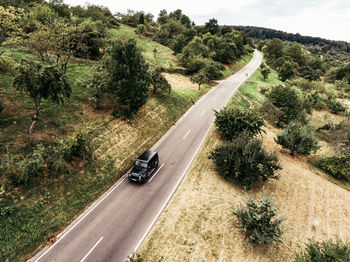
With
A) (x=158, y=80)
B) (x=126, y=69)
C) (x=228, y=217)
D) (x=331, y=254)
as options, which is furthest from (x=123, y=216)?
(x=158, y=80)

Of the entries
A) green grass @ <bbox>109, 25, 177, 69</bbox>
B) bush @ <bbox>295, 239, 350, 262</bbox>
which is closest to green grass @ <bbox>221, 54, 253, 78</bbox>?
green grass @ <bbox>109, 25, 177, 69</bbox>

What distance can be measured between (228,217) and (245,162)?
6094mm

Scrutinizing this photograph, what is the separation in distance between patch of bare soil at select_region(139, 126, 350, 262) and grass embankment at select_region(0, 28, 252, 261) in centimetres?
730

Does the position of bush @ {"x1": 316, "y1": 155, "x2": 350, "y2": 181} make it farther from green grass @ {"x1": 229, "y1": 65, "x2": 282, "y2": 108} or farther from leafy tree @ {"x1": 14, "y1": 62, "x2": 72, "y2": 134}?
leafy tree @ {"x1": 14, "y1": 62, "x2": 72, "y2": 134}

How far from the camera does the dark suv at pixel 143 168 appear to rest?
1779 cm

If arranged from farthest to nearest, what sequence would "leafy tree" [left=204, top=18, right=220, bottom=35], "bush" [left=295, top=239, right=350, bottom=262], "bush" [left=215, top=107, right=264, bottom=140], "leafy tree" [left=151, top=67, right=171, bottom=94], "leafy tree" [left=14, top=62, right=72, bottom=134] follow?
1. "leafy tree" [left=204, top=18, right=220, bottom=35]
2. "leafy tree" [left=151, top=67, right=171, bottom=94]
3. "bush" [left=215, top=107, right=264, bottom=140]
4. "leafy tree" [left=14, top=62, right=72, bottom=134]
5. "bush" [left=295, top=239, right=350, bottom=262]

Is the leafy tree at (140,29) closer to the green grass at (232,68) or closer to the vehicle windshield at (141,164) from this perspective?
the green grass at (232,68)

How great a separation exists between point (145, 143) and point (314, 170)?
24.3 metres

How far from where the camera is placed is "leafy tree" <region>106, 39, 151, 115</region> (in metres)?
22.0

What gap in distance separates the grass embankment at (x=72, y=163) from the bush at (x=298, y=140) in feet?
57.9

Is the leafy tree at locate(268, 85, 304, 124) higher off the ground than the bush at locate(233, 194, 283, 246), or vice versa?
the leafy tree at locate(268, 85, 304, 124)

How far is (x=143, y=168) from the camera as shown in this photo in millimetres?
18156

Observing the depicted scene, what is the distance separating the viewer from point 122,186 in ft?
58.9

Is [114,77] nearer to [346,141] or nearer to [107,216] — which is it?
[107,216]
